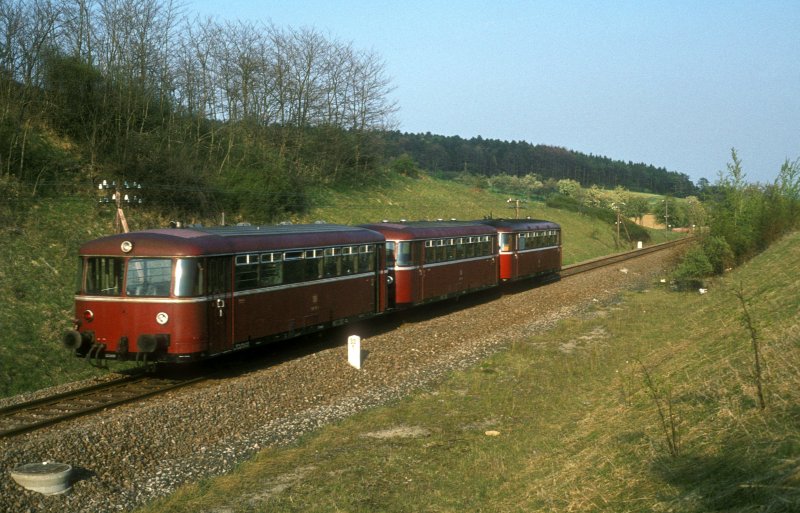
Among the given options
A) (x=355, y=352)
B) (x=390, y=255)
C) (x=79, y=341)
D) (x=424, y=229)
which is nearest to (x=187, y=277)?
(x=79, y=341)

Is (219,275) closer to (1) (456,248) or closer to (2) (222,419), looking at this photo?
(2) (222,419)

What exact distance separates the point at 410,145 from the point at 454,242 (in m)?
112

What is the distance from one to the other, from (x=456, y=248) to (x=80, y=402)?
15148mm

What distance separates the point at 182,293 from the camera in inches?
548

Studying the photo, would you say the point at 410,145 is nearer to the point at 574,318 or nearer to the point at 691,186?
the point at 691,186

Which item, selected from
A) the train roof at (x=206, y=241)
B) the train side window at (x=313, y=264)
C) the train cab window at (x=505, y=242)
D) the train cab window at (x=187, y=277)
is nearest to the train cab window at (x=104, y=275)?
the train roof at (x=206, y=241)

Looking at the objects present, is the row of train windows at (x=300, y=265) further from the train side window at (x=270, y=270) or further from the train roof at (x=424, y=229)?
the train roof at (x=424, y=229)

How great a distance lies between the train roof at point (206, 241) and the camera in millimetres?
14211

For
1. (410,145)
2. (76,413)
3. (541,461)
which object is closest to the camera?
(541,461)

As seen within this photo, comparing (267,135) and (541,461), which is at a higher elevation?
(267,135)

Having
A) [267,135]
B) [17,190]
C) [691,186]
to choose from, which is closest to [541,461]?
[17,190]

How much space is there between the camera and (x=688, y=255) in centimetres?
3105

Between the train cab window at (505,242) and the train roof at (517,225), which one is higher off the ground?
the train roof at (517,225)

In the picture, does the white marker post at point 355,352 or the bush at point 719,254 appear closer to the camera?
the white marker post at point 355,352
